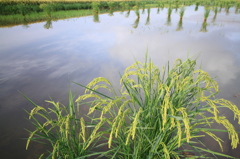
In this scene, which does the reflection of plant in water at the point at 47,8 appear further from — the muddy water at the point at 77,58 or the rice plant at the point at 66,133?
the rice plant at the point at 66,133

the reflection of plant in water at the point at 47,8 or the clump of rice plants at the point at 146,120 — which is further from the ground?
the reflection of plant in water at the point at 47,8

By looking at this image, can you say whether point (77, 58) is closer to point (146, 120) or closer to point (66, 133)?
point (146, 120)

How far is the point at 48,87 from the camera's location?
3900 millimetres

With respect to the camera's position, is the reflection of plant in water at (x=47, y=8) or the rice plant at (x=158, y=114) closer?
the rice plant at (x=158, y=114)

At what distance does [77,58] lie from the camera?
558 cm

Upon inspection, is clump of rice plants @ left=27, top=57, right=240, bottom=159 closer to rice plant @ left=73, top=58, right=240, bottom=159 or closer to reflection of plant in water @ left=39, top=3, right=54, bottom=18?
rice plant @ left=73, top=58, right=240, bottom=159

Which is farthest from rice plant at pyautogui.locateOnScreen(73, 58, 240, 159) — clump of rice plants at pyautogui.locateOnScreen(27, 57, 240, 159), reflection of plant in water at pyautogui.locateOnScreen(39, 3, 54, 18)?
reflection of plant in water at pyautogui.locateOnScreen(39, 3, 54, 18)

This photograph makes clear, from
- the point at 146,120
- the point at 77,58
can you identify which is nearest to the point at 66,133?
the point at 146,120

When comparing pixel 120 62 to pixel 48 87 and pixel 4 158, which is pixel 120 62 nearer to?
pixel 48 87

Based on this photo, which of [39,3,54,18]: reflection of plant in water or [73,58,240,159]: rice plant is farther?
[39,3,54,18]: reflection of plant in water

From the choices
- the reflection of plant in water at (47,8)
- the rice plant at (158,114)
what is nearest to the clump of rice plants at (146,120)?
the rice plant at (158,114)

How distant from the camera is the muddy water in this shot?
2961 millimetres

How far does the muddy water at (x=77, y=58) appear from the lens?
2.96m

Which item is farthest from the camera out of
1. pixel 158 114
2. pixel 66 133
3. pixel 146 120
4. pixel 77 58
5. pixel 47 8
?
pixel 47 8
